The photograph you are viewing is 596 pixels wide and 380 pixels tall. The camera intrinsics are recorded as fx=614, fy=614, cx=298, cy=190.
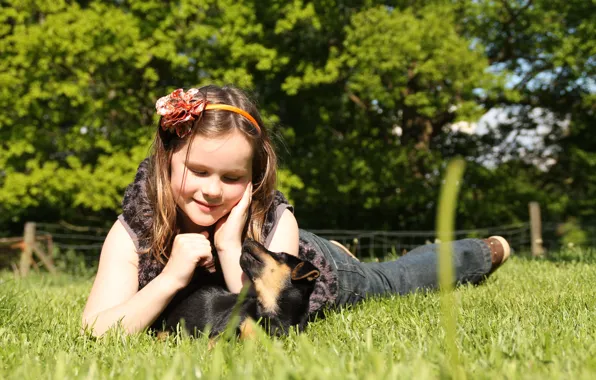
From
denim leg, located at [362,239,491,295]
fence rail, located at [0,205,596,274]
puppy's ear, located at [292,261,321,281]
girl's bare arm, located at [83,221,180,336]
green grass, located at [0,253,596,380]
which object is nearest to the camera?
green grass, located at [0,253,596,380]

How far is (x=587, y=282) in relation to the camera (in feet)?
11.9

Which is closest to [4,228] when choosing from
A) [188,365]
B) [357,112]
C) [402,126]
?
[357,112]

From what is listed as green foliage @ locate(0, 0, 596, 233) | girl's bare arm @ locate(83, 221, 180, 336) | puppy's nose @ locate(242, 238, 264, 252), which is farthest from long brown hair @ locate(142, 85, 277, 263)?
green foliage @ locate(0, 0, 596, 233)

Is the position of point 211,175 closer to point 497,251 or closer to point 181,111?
point 181,111

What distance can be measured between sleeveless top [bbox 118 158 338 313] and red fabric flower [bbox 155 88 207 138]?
0.35 metres

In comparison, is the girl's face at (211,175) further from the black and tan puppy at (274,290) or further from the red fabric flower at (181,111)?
the black and tan puppy at (274,290)

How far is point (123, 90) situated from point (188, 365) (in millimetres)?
14673

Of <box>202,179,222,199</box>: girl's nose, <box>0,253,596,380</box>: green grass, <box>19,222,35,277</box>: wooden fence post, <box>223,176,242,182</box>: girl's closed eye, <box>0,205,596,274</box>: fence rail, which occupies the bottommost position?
<box>0,205,596,274</box>: fence rail

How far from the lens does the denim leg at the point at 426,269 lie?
3.98 meters

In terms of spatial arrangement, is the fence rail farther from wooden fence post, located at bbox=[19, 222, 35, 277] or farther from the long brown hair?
the long brown hair

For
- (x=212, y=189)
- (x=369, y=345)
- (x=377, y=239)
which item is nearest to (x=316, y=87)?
(x=377, y=239)

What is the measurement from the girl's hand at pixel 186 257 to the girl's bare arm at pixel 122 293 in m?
0.03

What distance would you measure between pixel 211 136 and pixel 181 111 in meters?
0.20

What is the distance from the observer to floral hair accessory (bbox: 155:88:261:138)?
2.78 metres
